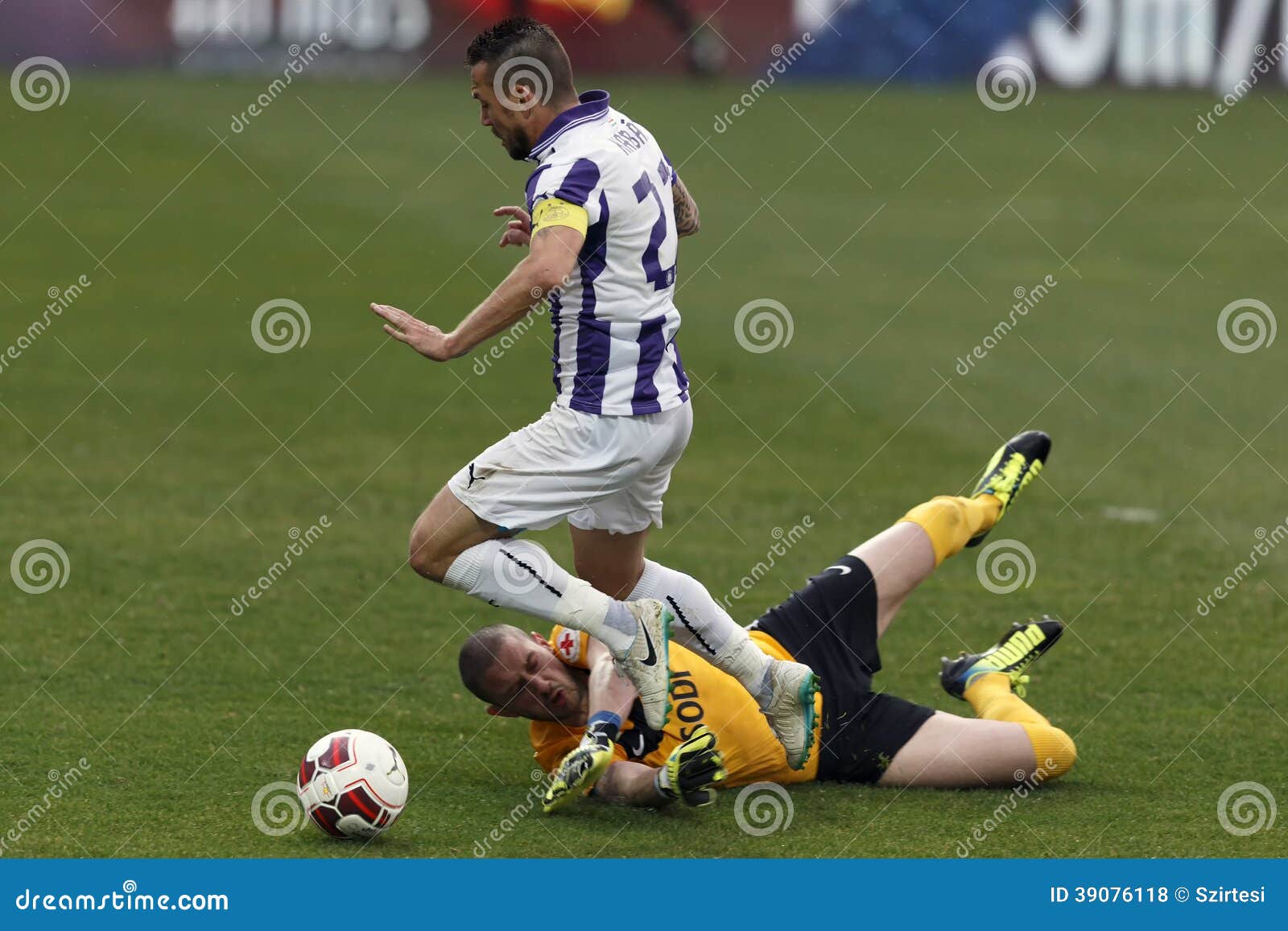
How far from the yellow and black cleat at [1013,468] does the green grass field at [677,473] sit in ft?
2.91

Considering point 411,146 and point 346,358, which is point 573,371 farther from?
point 411,146

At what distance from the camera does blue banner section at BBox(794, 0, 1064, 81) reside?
36906 mm

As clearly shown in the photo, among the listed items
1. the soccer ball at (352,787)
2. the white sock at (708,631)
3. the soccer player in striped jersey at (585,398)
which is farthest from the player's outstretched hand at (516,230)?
the soccer ball at (352,787)

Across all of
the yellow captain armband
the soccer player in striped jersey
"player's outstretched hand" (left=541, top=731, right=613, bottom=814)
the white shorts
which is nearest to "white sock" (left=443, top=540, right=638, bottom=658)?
the soccer player in striped jersey

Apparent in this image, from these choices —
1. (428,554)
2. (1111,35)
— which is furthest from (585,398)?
(1111,35)

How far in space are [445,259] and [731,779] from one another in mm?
16402

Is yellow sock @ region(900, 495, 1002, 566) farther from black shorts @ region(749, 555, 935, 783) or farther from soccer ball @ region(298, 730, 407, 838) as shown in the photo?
soccer ball @ region(298, 730, 407, 838)

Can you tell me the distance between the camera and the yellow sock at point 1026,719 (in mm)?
6438

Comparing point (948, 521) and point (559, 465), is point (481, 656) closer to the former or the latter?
point (559, 465)

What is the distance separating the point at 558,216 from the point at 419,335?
615 millimetres

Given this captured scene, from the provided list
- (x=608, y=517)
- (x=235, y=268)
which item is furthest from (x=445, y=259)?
(x=608, y=517)

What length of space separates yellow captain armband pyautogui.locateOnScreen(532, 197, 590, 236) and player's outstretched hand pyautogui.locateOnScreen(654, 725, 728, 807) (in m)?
1.78

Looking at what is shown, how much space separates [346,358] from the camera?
16.6 metres

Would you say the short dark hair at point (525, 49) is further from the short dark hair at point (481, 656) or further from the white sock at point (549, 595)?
the short dark hair at point (481, 656)
